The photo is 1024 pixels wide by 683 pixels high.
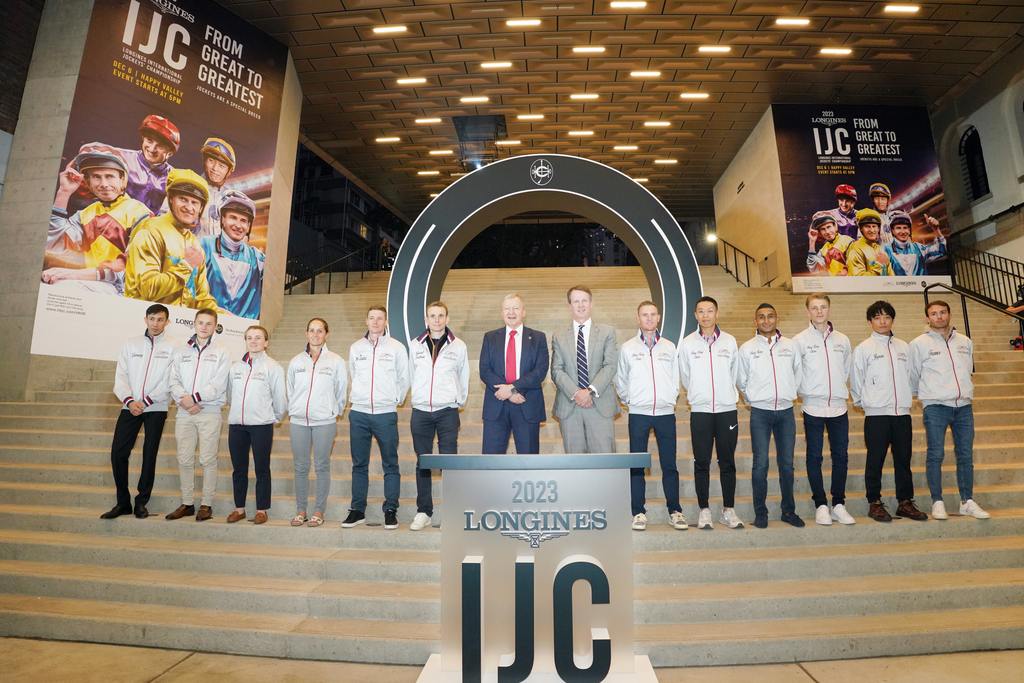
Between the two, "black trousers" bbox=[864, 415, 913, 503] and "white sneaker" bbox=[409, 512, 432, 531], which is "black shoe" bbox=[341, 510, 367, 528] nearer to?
"white sneaker" bbox=[409, 512, 432, 531]

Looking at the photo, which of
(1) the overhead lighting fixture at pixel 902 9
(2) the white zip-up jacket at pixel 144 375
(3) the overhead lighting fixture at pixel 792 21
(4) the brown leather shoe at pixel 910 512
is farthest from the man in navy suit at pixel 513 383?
(1) the overhead lighting fixture at pixel 902 9

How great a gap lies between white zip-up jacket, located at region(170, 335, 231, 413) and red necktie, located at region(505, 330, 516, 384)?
2.18m

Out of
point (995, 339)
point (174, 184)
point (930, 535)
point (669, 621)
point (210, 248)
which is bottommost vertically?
point (669, 621)

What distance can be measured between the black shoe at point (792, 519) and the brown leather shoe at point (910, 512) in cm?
75

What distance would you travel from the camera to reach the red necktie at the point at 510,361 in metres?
3.81

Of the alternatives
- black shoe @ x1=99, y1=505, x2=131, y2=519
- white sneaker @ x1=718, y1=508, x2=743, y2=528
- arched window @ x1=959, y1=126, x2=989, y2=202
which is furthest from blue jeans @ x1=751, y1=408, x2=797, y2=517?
arched window @ x1=959, y1=126, x2=989, y2=202

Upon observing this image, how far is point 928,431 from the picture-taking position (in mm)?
3912

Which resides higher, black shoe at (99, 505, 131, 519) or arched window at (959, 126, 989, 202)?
arched window at (959, 126, 989, 202)

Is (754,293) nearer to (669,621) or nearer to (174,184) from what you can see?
(669,621)

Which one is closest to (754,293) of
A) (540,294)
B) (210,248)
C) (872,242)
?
(872,242)

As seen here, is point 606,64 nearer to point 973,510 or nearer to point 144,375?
point 973,510

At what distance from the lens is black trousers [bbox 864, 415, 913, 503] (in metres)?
3.79

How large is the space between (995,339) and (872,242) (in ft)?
11.5

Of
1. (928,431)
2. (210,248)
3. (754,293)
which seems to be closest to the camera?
(928,431)
